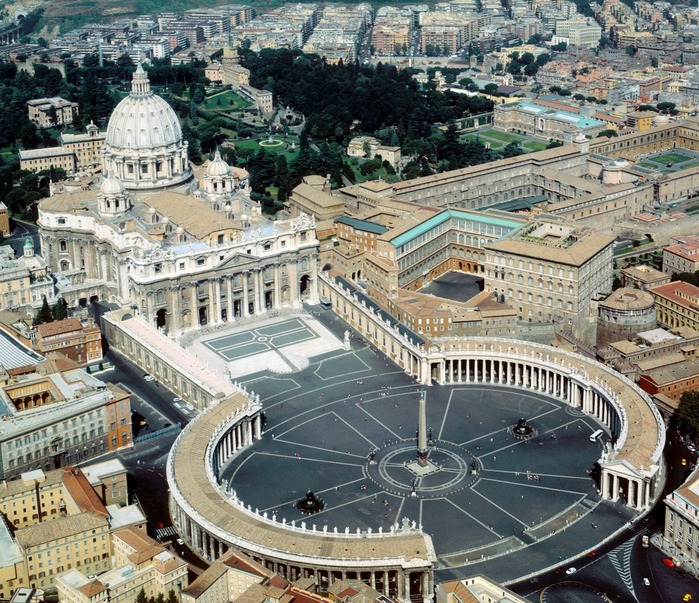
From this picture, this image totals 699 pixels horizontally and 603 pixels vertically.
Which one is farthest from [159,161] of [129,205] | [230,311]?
[230,311]

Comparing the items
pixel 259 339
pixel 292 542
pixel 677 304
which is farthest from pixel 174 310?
pixel 677 304

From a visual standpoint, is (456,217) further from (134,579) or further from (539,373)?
(134,579)

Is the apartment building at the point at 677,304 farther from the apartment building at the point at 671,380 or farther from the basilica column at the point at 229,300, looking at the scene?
the basilica column at the point at 229,300

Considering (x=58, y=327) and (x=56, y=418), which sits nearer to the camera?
(x=56, y=418)

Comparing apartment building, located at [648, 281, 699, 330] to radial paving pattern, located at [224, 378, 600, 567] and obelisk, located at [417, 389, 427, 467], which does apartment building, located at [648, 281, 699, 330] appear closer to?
radial paving pattern, located at [224, 378, 600, 567]

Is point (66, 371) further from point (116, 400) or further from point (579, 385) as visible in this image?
point (579, 385)

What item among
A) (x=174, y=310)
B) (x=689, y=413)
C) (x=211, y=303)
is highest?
(x=174, y=310)

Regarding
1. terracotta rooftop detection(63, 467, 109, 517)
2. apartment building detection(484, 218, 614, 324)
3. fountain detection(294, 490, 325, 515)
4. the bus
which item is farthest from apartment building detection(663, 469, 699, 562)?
terracotta rooftop detection(63, 467, 109, 517)

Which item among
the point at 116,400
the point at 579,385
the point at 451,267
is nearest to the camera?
the point at 116,400
